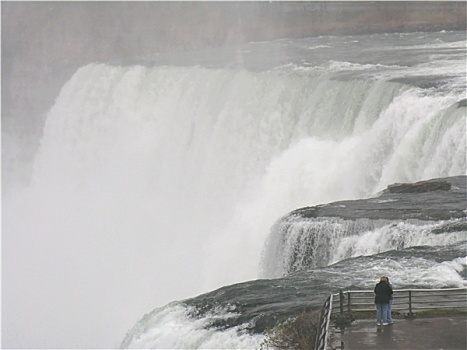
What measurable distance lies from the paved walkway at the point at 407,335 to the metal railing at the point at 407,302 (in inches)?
8.0

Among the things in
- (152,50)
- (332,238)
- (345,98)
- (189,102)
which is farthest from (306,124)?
(152,50)

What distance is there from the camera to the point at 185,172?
34.6m

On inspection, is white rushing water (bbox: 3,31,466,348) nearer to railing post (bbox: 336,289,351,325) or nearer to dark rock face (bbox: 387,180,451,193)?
dark rock face (bbox: 387,180,451,193)

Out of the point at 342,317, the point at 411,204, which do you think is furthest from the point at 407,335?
the point at 411,204

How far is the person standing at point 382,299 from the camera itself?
1239 cm

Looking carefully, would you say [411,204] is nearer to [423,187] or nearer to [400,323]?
[423,187]

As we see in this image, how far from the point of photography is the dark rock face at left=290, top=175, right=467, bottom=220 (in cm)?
1872

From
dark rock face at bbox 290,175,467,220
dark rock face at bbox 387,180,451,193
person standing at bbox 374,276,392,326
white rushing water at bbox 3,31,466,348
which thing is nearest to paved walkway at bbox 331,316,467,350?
person standing at bbox 374,276,392,326

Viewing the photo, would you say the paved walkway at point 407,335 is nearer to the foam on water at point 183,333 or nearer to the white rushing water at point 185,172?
the foam on water at point 183,333

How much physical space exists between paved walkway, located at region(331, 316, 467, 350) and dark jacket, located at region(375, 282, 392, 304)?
0.42 m

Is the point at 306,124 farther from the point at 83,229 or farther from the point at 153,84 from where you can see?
the point at 153,84

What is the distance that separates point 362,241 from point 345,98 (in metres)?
11.3

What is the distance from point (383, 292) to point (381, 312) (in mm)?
343

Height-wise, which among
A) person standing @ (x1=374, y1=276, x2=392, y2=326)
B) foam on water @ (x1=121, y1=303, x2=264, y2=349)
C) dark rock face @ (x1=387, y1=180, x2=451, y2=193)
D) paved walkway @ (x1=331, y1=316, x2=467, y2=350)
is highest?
dark rock face @ (x1=387, y1=180, x2=451, y2=193)
